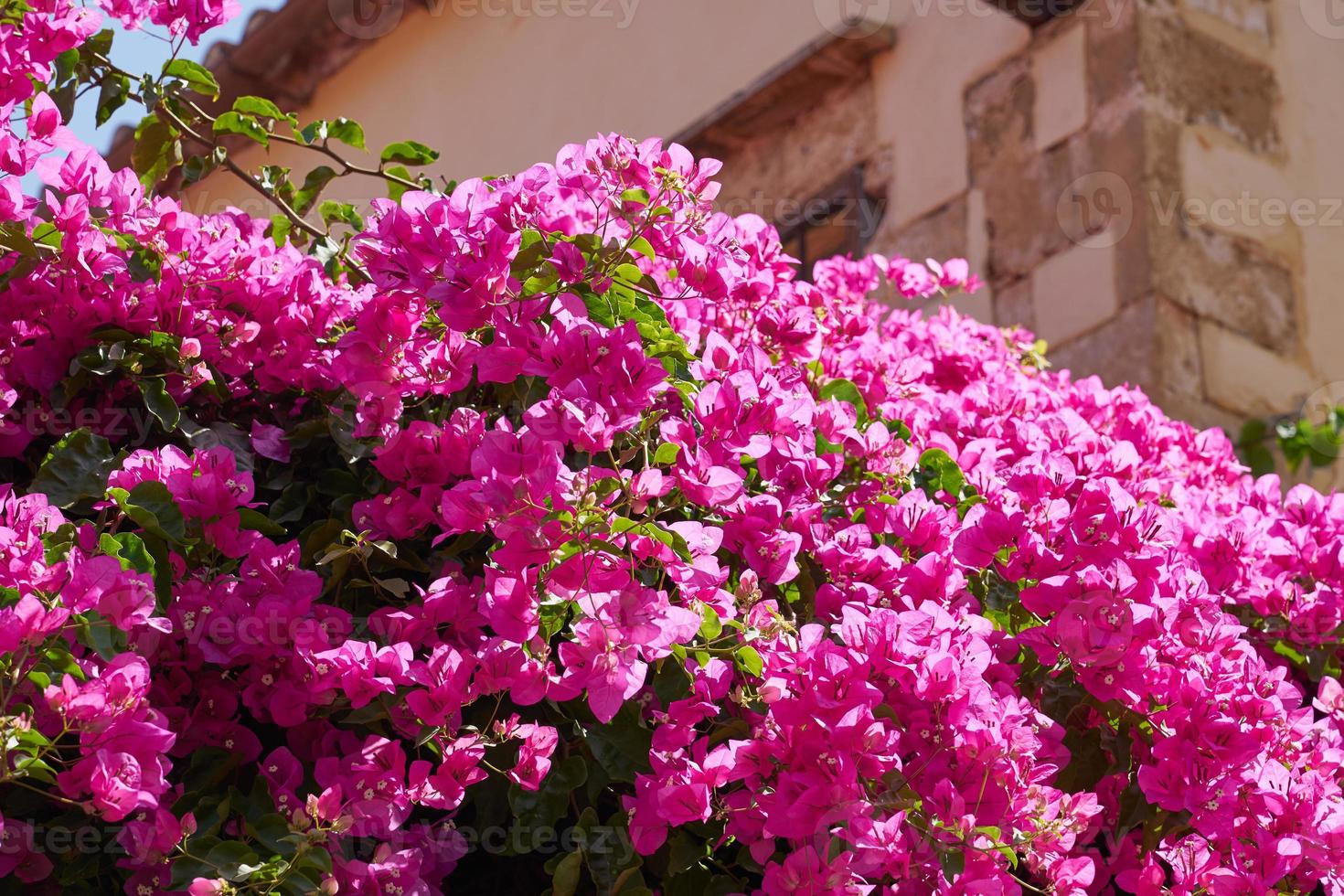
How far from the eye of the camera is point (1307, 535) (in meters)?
2.31

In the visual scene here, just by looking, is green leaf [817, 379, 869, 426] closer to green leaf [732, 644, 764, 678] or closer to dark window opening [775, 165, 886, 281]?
green leaf [732, 644, 764, 678]

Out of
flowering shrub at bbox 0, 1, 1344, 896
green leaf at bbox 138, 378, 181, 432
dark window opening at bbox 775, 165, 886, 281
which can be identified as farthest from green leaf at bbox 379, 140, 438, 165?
dark window opening at bbox 775, 165, 886, 281

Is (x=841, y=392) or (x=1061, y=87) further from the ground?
(x=841, y=392)

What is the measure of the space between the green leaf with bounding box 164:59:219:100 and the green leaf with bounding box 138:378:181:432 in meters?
0.51

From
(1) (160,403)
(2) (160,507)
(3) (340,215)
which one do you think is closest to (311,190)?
(3) (340,215)

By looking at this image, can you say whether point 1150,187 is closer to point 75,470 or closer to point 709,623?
point 709,623

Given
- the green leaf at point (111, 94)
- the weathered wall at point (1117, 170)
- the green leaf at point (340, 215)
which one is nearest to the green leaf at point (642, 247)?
the green leaf at point (340, 215)

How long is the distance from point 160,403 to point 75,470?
0.14 m

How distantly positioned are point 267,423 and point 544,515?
0.68m

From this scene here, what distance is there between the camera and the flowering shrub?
1589 millimetres

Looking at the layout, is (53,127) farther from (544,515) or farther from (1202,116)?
(1202,116)

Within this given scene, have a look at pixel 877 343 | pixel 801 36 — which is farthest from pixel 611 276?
pixel 801 36

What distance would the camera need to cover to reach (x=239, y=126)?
Result: 2.32 metres

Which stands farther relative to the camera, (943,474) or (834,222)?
(834,222)
